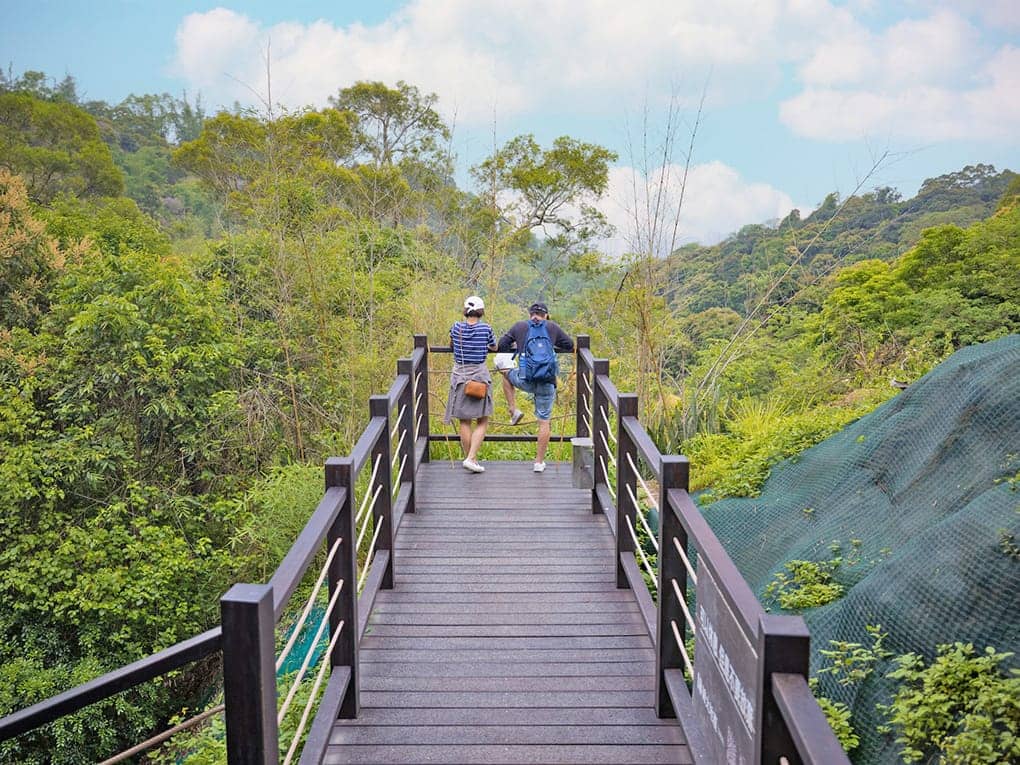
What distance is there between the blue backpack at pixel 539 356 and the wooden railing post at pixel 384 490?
194cm

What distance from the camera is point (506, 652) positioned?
12.3ft

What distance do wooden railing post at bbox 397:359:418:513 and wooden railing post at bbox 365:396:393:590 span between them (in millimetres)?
944

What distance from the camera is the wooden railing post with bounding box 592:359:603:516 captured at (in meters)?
5.20

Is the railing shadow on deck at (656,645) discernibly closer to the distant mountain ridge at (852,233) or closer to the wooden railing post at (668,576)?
the wooden railing post at (668,576)

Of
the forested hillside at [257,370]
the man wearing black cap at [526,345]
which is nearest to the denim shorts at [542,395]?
the man wearing black cap at [526,345]

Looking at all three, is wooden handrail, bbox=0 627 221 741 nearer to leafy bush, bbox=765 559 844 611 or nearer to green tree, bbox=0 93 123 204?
leafy bush, bbox=765 559 844 611

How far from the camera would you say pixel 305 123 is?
69.4 ft

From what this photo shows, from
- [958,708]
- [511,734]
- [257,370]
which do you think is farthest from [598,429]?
[257,370]

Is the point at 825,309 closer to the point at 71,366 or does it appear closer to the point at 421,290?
the point at 421,290

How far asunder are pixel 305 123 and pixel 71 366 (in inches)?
527

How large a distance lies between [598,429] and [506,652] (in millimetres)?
1870

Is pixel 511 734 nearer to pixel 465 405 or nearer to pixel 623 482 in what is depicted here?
pixel 623 482

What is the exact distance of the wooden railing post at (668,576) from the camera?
118 inches

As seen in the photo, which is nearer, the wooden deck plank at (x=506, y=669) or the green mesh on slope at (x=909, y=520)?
the green mesh on slope at (x=909, y=520)
